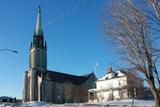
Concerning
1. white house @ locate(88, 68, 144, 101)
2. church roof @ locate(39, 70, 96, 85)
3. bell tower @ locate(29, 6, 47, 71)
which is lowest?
white house @ locate(88, 68, 144, 101)

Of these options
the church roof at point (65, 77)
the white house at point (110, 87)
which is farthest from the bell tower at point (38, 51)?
the white house at point (110, 87)

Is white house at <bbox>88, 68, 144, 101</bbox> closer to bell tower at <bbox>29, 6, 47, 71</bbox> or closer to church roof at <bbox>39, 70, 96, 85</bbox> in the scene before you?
church roof at <bbox>39, 70, 96, 85</bbox>

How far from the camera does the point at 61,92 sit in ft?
367

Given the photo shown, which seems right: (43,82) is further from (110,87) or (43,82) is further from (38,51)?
(110,87)

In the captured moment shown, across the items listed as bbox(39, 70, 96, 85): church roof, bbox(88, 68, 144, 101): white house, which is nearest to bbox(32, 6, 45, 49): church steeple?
bbox(39, 70, 96, 85): church roof

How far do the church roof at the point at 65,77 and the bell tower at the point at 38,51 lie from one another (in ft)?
11.1

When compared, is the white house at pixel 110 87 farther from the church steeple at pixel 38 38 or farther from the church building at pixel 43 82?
the church steeple at pixel 38 38

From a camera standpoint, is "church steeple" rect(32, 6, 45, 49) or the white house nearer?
the white house

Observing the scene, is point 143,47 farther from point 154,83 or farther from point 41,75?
point 41,75

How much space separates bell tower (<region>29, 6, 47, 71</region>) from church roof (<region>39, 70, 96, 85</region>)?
3.38 m

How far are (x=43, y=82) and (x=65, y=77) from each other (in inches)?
624

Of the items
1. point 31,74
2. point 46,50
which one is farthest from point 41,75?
point 46,50

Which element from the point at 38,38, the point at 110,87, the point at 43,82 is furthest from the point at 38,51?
the point at 110,87

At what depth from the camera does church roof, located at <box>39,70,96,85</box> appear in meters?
114
